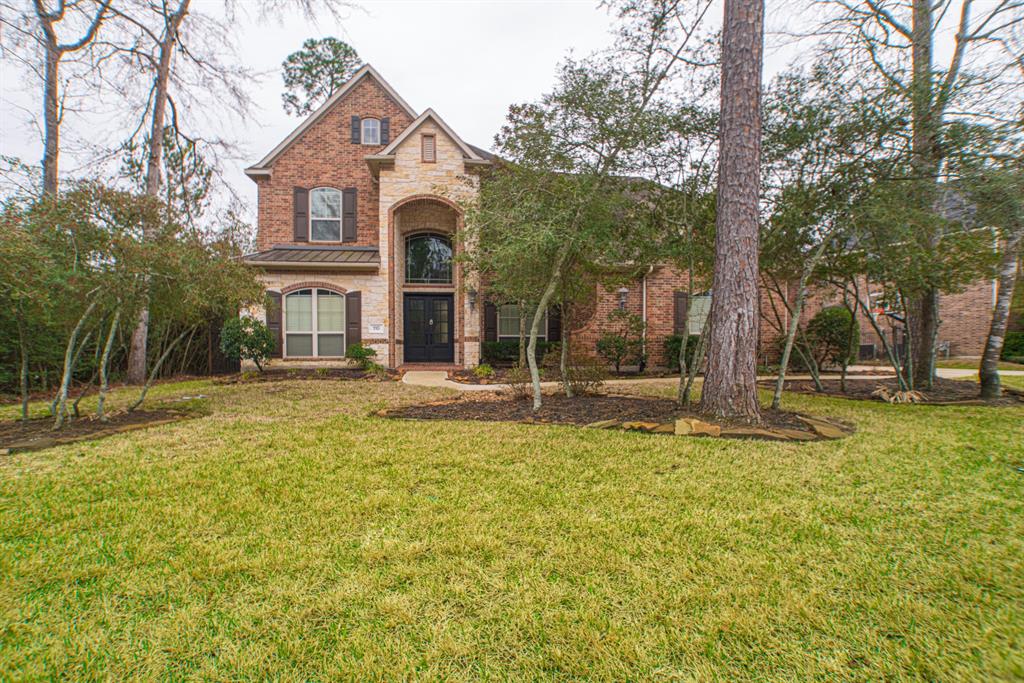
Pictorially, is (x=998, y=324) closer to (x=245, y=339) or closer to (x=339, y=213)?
(x=245, y=339)

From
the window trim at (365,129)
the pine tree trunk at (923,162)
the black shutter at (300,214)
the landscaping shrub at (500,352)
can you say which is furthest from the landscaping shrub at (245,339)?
the pine tree trunk at (923,162)

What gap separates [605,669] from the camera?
5.02 ft

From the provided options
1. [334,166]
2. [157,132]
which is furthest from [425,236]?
[157,132]

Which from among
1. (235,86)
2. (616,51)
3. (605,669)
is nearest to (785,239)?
(616,51)

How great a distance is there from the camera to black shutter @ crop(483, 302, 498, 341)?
1347 centimetres

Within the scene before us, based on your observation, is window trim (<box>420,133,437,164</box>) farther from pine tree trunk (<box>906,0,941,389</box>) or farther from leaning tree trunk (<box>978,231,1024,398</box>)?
leaning tree trunk (<box>978,231,1024,398</box>)

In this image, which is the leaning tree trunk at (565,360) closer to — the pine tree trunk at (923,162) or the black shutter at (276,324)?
the pine tree trunk at (923,162)

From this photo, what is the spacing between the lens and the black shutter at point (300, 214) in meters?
13.4

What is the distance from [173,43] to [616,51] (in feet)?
38.2

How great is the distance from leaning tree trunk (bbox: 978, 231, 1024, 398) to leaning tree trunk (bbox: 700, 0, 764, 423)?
4.27 metres

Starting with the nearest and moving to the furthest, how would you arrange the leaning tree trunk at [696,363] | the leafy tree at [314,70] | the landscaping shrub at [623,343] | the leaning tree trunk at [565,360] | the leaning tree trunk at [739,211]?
1. the leaning tree trunk at [739,211]
2. the leaning tree trunk at [696,363]
3. the leaning tree trunk at [565,360]
4. the landscaping shrub at [623,343]
5. the leafy tree at [314,70]

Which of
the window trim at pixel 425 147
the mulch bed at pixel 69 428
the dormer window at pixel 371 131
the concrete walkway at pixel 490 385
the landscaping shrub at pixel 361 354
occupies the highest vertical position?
the dormer window at pixel 371 131

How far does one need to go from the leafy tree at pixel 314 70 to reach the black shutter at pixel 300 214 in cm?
1242

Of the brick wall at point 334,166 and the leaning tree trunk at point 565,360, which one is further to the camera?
the brick wall at point 334,166
